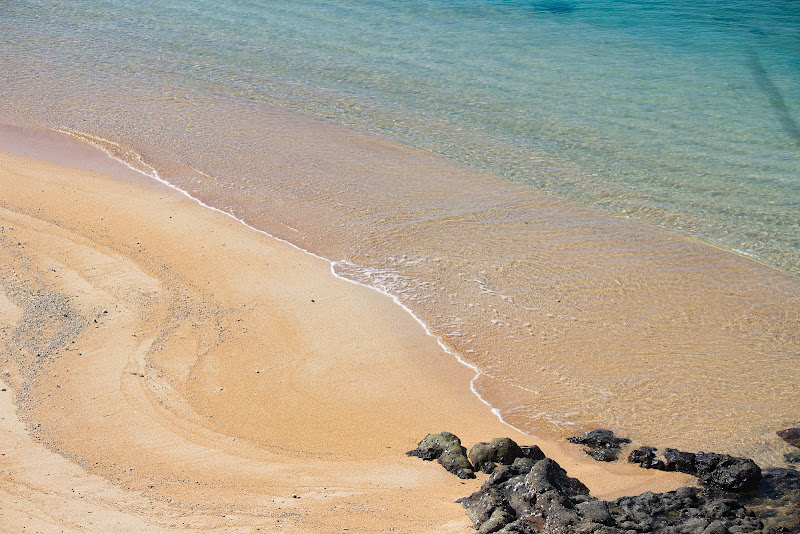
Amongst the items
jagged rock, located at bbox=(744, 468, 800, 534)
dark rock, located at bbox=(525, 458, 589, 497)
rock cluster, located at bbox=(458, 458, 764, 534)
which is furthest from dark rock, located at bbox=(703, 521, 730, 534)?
dark rock, located at bbox=(525, 458, 589, 497)

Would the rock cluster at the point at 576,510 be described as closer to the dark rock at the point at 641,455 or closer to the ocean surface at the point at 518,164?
the dark rock at the point at 641,455

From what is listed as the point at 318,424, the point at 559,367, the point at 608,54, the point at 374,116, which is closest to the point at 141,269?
the point at 318,424

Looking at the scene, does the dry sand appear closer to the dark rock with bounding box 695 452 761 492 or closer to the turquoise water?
the dark rock with bounding box 695 452 761 492

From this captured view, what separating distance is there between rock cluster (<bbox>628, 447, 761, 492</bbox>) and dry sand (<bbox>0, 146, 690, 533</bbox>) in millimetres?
108

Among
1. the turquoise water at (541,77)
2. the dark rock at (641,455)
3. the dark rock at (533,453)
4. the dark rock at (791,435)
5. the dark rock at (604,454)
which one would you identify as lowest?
the dark rock at (604,454)

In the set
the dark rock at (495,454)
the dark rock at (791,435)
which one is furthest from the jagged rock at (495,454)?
the dark rock at (791,435)

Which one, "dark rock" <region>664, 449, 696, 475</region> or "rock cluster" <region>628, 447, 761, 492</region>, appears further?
"dark rock" <region>664, 449, 696, 475</region>

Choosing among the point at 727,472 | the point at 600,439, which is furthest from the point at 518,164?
the point at 727,472

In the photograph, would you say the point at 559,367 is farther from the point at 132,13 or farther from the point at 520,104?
the point at 132,13

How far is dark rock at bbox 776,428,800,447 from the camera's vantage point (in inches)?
225

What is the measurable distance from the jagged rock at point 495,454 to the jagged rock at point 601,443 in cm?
69

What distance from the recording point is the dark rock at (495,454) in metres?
5.16

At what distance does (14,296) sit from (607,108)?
10.5 metres

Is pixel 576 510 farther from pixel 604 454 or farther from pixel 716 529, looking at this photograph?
pixel 604 454
